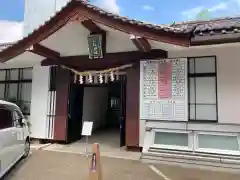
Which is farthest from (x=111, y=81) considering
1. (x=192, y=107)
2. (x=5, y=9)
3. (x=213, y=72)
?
(x=5, y=9)

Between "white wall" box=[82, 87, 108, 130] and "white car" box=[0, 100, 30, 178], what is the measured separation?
457cm

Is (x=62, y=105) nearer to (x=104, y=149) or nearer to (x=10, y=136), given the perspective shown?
(x=104, y=149)

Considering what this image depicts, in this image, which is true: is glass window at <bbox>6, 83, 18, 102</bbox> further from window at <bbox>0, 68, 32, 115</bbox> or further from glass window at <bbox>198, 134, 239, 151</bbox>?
glass window at <bbox>198, 134, 239, 151</bbox>

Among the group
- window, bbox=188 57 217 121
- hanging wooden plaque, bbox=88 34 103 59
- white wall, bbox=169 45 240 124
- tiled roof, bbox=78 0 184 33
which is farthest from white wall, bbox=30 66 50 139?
white wall, bbox=169 45 240 124

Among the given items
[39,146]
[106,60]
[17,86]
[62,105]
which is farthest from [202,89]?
[17,86]

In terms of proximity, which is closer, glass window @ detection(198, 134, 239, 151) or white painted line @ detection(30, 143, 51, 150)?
glass window @ detection(198, 134, 239, 151)

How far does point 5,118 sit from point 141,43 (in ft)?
12.4

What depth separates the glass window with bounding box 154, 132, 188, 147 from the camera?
236 inches

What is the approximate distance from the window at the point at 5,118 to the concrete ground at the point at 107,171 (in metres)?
1.11

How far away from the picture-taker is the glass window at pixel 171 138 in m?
6.00

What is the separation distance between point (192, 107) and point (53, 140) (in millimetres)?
4887

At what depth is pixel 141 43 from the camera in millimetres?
6035

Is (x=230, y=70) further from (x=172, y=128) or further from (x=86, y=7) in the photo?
(x=86, y=7)

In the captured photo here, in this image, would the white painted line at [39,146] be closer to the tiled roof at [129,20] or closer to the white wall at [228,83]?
the tiled roof at [129,20]
